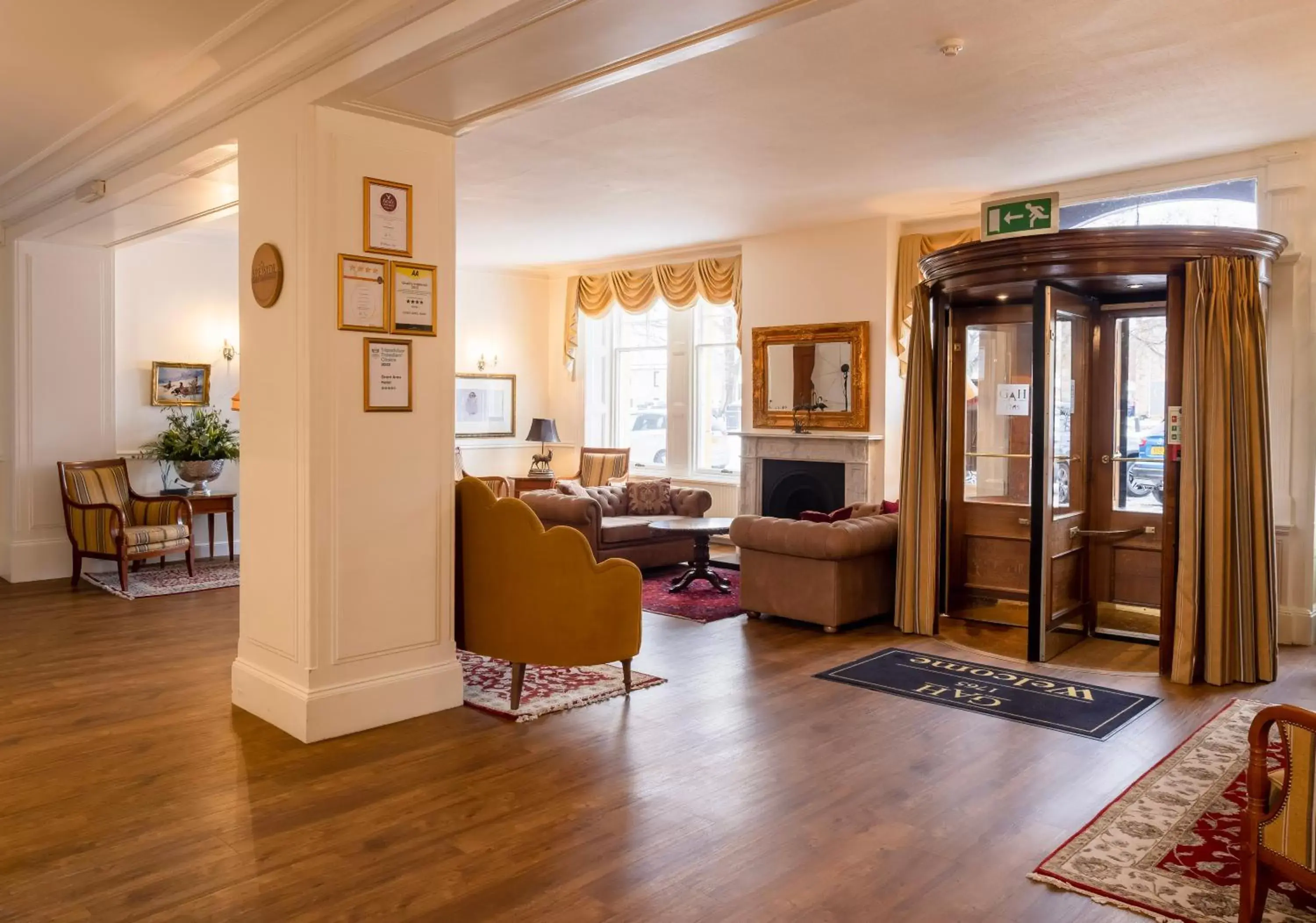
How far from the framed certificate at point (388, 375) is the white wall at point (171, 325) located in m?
5.18

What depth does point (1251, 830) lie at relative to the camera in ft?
8.55

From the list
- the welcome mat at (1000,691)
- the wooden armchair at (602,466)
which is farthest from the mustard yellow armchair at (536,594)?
the wooden armchair at (602,466)

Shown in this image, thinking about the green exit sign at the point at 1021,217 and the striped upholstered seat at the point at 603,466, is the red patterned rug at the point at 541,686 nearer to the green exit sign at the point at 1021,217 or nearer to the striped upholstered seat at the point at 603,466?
the green exit sign at the point at 1021,217

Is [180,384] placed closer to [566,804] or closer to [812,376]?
[812,376]

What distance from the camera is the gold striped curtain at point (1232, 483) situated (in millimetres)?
5160

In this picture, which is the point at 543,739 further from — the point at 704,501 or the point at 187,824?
the point at 704,501

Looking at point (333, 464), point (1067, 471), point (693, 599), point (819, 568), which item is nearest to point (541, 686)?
point (333, 464)

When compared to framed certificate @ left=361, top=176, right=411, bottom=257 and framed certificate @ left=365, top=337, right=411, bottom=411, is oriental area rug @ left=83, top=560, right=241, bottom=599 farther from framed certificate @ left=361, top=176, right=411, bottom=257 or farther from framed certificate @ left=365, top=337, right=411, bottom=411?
framed certificate @ left=361, top=176, right=411, bottom=257

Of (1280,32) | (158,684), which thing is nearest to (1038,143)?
(1280,32)

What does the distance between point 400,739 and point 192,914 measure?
1482 millimetres

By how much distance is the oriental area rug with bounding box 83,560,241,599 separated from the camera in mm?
7414

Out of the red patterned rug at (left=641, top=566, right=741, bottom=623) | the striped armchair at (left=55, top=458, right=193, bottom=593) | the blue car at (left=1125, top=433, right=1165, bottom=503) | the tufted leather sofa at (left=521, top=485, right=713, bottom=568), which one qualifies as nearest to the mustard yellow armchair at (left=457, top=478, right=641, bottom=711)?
the red patterned rug at (left=641, top=566, right=741, bottom=623)

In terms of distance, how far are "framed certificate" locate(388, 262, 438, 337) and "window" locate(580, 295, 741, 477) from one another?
627 centimetres

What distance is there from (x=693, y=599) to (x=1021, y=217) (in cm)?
352
